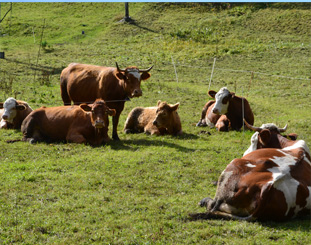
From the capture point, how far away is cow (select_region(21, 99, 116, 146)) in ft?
38.7

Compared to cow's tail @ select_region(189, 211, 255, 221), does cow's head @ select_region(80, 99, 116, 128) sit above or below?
above

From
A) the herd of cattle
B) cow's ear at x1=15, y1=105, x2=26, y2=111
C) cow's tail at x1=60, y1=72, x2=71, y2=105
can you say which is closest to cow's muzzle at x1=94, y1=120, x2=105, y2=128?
the herd of cattle

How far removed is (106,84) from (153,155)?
3.30 m

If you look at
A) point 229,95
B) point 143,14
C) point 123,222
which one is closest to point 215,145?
point 229,95

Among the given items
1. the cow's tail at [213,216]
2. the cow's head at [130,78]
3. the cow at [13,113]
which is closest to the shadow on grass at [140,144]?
the cow's head at [130,78]

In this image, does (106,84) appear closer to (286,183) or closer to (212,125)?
(212,125)

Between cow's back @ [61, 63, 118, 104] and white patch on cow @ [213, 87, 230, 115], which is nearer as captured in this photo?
cow's back @ [61, 63, 118, 104]

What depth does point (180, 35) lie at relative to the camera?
42.7m

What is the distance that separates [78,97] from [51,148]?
2975 mm

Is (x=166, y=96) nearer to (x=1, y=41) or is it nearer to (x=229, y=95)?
(x=229, y=95)

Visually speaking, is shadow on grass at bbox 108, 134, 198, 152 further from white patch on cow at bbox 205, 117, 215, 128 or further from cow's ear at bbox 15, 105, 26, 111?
cow's ear at bbox 15, 105, 26, 111

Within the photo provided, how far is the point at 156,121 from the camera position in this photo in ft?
42.6

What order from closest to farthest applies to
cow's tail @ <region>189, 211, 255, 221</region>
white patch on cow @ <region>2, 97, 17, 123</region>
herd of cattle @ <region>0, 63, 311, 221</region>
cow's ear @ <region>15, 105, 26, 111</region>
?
herd of cattle @ <region>0, 63, 311, 221</region>
cow's tail @ <region>189, 211, 255, 221</region>
white patch on cow @ <region>2, 97, 17, 123</region>
cow's ear @ <region>15, 105, 26, 111</region>

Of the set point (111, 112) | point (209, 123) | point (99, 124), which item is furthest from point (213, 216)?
point (209, 123)
